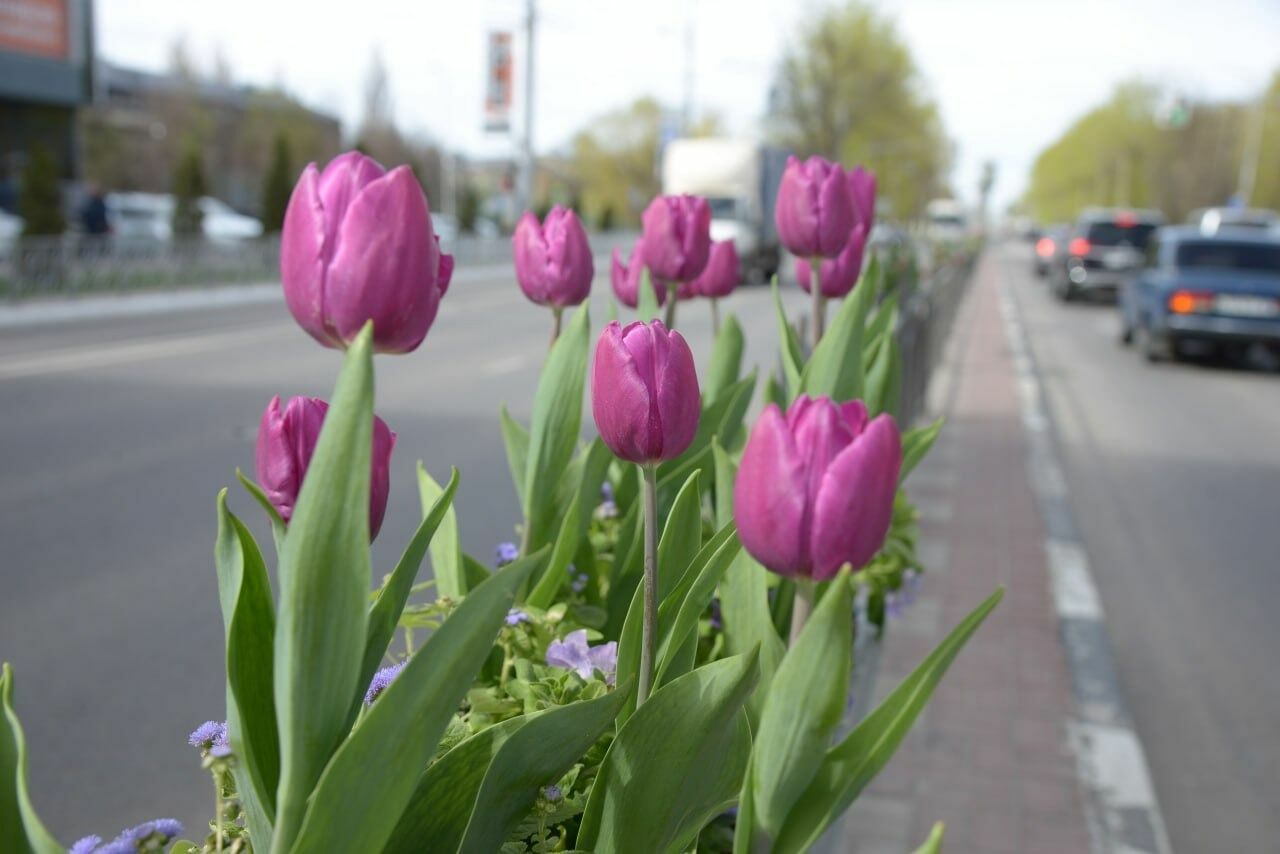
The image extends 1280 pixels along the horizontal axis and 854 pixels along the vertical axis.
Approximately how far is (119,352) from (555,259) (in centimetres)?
1245

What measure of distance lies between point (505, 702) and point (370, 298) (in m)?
0.69

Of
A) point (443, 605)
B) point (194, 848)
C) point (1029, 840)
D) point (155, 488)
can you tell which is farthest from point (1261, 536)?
point (194, 848)

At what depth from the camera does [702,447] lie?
224 centimetres

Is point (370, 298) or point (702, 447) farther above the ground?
point (370, 298)

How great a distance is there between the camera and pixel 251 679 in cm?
114

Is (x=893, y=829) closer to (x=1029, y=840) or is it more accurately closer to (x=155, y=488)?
(x=1029, y=840)

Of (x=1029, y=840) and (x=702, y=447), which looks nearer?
(x=702, y=447)

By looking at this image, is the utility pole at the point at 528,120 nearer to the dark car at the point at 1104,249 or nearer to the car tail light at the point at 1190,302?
the dark car at the point at 1104,249

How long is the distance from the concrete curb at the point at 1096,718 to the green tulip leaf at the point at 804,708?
253cm

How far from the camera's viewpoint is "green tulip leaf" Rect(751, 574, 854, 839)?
1071mm

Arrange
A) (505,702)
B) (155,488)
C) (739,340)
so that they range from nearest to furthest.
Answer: (505,702), (739,340), (155,488)

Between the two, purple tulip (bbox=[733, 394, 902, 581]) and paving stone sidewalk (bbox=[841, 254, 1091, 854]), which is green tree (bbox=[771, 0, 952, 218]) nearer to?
paving stone sidewalk (bbox=[841, 254, 1091, 854])

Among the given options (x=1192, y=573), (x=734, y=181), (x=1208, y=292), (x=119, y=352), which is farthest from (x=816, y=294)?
(x=734, y=181)

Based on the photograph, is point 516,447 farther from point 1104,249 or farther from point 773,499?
point 1104,249
